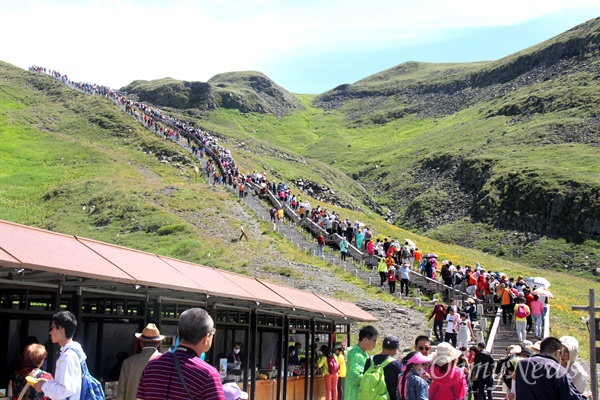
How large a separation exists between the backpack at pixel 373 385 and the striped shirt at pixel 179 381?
13.5ft

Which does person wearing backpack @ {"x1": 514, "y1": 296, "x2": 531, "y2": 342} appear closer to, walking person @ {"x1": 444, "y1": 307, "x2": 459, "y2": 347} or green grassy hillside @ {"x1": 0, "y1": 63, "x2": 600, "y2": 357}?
walking person @ {"x1": 444, "y1": 307, "x2": 459, "y2": 347}

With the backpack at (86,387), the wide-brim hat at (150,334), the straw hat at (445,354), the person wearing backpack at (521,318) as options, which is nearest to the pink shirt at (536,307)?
the person wearing backpack at (521,318)

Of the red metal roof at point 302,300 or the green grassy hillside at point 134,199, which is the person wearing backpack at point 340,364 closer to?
the red metal roof at point 302,300

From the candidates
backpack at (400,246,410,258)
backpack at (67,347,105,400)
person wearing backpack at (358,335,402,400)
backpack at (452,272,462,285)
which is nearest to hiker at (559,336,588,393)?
person wearing backpack at (358,335,402,400)

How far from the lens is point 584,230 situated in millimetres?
78250

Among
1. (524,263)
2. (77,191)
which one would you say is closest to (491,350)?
(77,191)

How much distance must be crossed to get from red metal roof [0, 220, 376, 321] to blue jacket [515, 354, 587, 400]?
15.2 ft

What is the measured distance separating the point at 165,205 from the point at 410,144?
99.4m

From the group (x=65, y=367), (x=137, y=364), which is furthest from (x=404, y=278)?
(x=65, y=367)

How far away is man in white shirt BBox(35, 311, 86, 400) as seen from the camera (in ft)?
22.3

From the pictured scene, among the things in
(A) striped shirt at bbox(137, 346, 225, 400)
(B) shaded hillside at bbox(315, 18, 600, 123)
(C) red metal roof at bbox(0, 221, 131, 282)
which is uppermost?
(B) shaded hillside at bbox(315, 18, 600, 123)

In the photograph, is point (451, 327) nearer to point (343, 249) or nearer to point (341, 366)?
point (341, 366)

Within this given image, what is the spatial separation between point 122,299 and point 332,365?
623cm

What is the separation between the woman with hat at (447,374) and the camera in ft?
29.9
